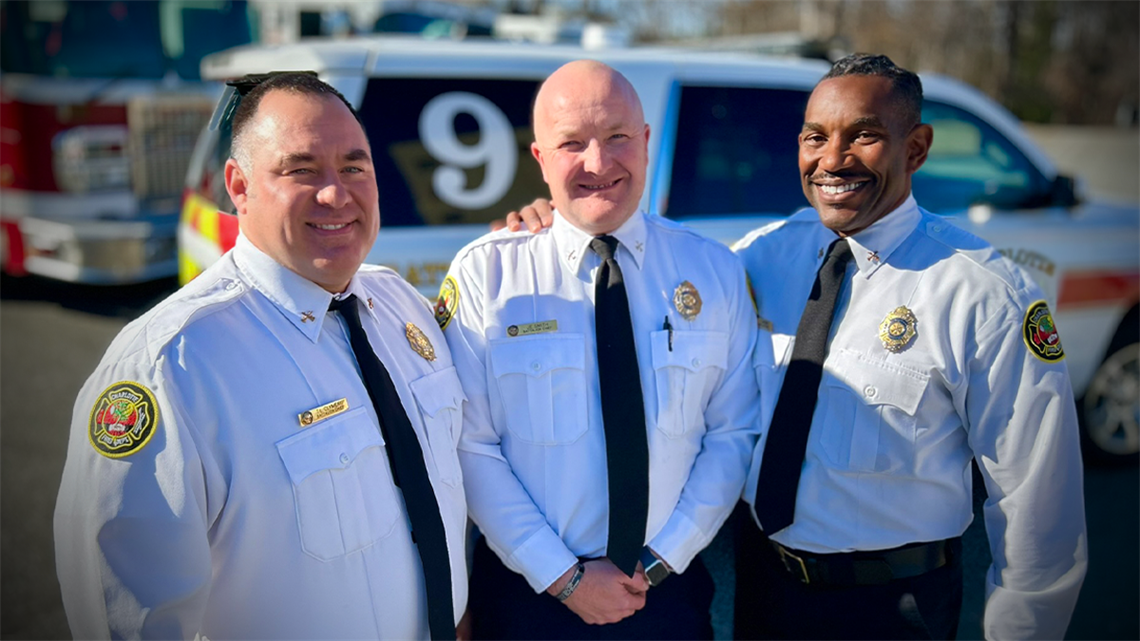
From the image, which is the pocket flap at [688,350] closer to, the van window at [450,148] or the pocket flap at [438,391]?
the pocket flap at [438,391]

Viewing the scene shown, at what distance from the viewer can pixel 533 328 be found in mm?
1884

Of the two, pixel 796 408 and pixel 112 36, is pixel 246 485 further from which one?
pixel 112 36

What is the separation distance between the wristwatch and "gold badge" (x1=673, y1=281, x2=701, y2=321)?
0.59 metres

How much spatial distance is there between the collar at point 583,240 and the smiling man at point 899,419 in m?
0.45

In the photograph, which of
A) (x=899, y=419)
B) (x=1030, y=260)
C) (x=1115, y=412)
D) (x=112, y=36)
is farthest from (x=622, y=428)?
(x=112, y=36)

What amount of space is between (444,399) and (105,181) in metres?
6.13

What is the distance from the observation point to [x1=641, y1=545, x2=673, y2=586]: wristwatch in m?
1.85

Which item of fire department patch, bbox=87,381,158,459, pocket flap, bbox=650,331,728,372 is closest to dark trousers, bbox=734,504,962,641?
pocket flap, bbox=650,331,728,372

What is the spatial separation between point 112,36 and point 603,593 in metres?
7.50

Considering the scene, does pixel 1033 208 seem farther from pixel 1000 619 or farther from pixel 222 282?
pixel 222 282

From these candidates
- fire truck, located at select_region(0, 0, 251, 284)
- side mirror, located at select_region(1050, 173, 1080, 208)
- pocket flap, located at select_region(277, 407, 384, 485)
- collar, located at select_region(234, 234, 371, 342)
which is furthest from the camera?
fire truck, located at select_region(0, 0, 251, 284)

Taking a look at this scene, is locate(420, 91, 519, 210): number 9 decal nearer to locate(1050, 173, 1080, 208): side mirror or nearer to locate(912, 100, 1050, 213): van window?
locate(912, 100, 1050, 213): van window

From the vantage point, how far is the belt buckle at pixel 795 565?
6.27 ft

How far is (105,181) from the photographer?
21.2ft
